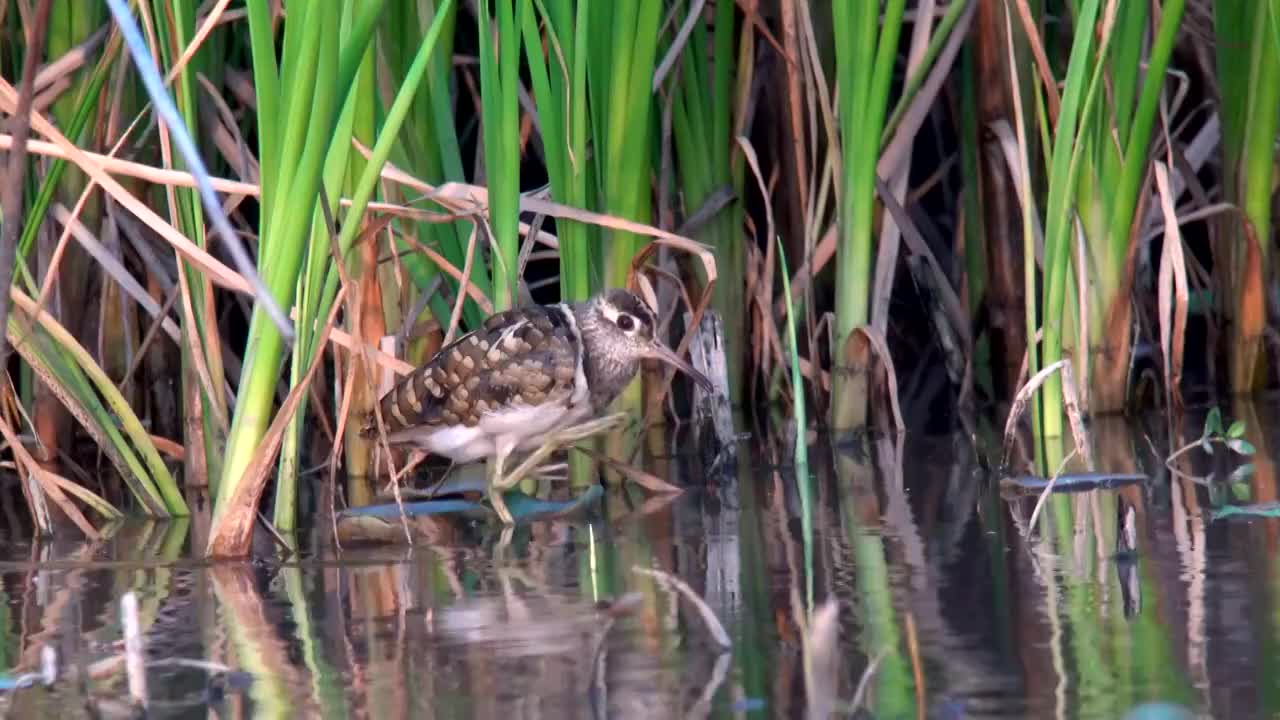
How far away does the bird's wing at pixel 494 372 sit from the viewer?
4.80 metres

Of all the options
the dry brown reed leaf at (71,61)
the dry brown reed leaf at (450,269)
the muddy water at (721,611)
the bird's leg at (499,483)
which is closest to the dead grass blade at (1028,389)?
the muddy water at (721,611)

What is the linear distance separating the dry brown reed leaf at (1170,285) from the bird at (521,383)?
146 cm

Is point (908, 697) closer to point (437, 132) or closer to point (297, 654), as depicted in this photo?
point (297, 654)

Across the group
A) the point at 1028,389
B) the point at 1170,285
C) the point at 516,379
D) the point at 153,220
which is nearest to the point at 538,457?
the point at 516,379

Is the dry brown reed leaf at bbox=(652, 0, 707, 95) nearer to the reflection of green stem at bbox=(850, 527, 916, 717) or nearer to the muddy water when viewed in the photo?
the muddy water

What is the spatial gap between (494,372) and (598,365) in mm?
356

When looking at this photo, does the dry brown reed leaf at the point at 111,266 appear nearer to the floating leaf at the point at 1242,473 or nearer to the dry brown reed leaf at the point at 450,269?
the dry brown reed leaf at the point at 450,269

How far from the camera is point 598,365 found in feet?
16.6

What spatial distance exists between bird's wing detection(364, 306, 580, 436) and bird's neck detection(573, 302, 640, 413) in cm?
4

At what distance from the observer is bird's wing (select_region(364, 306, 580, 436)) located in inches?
189

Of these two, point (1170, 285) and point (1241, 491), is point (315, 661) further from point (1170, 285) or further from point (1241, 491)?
point (1170, 285)

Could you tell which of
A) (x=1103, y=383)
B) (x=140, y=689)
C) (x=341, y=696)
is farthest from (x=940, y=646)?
(x=1103, y=383)

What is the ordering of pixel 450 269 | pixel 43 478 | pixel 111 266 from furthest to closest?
pixel 111 266, pixel 450 269, pixel 43 478

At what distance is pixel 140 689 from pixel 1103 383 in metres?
3.69
